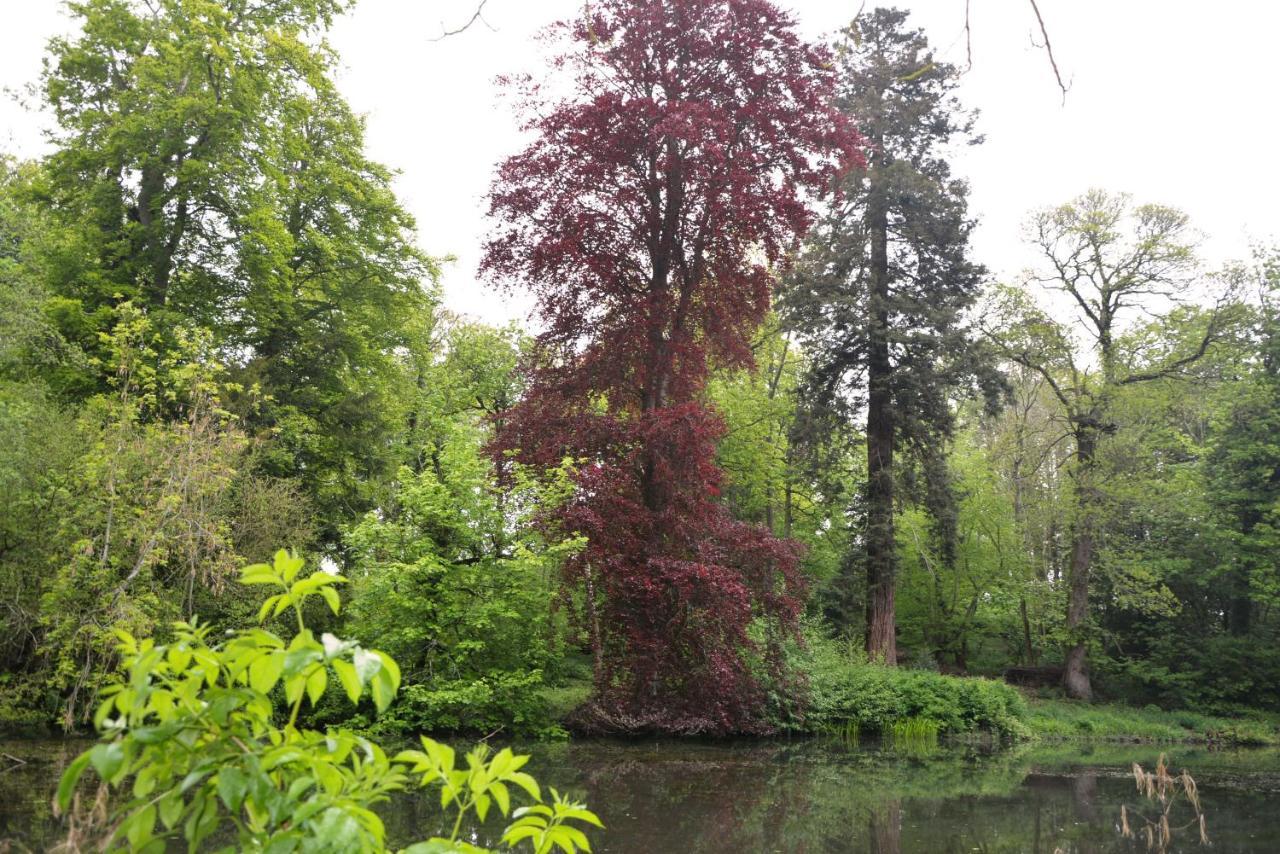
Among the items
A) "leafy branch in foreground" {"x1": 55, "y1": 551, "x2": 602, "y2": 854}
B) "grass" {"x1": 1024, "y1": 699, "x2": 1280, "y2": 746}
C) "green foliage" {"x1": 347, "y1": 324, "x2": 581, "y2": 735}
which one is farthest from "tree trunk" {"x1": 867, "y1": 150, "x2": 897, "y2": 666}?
"leafy branch in foreground" {"x1": 55, "y1": 551, "x2": 602, "y2": 854}

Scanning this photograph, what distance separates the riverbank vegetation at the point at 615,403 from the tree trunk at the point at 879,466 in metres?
0.09

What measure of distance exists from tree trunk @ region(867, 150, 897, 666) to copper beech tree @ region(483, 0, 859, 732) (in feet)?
17.8

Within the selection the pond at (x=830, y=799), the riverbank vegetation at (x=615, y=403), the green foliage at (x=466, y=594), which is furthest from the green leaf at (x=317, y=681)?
the green foliage at (x=466, y=594)

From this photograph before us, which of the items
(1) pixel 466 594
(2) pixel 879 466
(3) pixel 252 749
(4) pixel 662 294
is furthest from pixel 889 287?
(3) pixel 252 749

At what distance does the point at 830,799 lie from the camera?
30.7 ft

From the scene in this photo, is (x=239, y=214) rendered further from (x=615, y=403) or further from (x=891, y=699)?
(x=891, y=699)

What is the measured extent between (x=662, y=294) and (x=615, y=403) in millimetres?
1842

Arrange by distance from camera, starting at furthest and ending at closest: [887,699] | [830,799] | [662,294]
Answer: [887,699] < [662,294] < [830,799]

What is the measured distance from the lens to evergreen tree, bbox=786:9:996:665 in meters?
19.6

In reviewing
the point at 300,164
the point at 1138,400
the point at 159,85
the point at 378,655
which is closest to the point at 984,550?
the point at 1138,400

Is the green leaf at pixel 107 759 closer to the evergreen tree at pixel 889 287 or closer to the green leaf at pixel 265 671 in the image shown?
the green leaf at pixel 265 671

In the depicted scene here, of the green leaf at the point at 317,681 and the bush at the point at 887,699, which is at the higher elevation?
the green leaf at the point at 317,681

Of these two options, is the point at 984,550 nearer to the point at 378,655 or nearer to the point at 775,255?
the point at 775,255

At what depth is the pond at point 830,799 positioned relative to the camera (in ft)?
24.2
